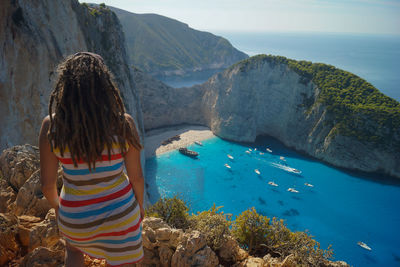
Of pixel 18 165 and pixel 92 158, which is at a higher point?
pixel 92 158

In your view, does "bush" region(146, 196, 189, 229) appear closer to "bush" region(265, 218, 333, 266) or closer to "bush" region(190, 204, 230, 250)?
"bush" region(190, 204, 230, 250)

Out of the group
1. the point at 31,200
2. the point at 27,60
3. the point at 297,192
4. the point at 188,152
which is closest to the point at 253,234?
the point at 31,200

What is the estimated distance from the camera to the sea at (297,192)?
81.3 feet

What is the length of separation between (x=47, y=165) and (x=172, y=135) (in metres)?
46.1

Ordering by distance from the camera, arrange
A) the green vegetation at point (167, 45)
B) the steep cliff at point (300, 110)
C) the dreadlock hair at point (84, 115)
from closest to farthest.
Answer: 1. the dreadlock hair at point (84, 115)
2. the steep cliff at point (300, 110)
3. the green vegetation at point (167, 45)

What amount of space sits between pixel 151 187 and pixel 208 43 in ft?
434

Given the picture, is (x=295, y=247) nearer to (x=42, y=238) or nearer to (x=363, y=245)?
(x=42, y=238)

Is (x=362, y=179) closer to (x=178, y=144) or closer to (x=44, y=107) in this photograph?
(x=178, y=144)

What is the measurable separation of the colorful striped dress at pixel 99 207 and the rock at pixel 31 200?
3780 mm

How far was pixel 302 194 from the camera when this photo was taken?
31281 mm

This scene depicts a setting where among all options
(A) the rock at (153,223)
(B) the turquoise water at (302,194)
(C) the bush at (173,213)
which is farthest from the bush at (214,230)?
(B) the turquoise water at (302,194)

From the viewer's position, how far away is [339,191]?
32.5 m

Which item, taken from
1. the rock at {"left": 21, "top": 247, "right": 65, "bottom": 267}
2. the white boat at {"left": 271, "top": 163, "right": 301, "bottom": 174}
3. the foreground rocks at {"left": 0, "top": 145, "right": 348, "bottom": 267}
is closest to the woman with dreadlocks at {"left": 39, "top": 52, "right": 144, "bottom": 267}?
the rock at {"left": 21, "top": 247, "right": 65, "bottom": 267}

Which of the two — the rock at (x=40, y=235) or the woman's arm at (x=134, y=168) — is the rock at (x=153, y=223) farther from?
the woman's arm at (x=134, y=168)
